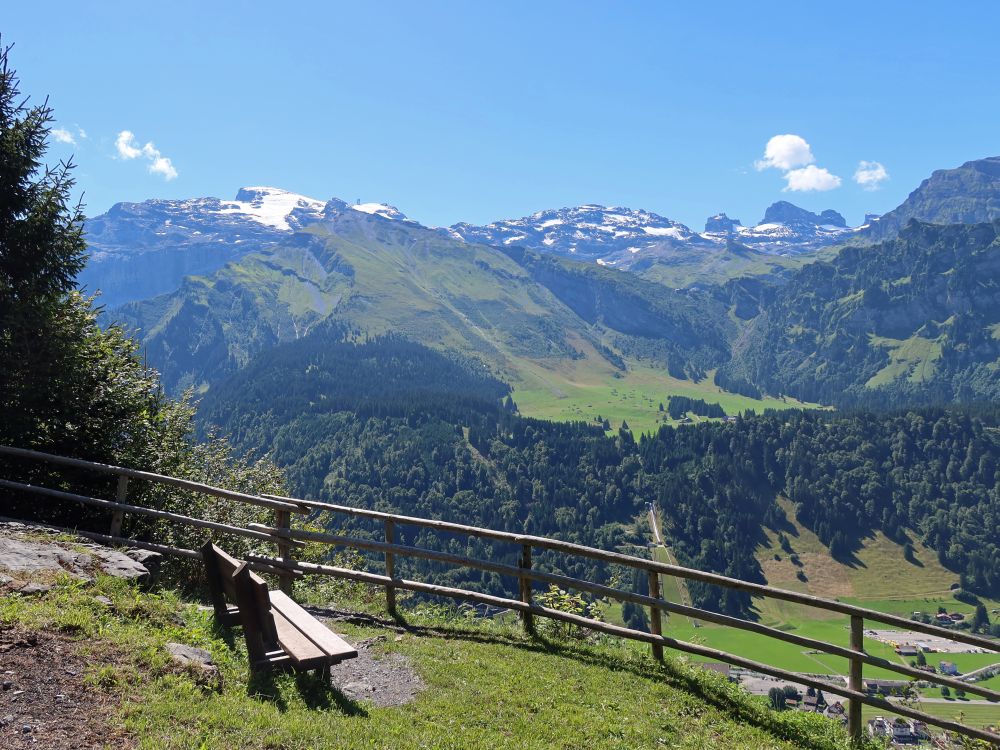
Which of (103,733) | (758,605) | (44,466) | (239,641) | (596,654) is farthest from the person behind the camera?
(758,605)

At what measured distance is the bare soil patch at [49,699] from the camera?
21.5ft

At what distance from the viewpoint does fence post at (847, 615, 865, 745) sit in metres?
11.0

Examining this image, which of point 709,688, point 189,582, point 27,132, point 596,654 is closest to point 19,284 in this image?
point 27,132

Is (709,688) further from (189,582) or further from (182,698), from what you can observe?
(189,582)

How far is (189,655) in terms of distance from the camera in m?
8.77

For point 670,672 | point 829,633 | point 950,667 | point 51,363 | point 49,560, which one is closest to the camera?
point 49,560

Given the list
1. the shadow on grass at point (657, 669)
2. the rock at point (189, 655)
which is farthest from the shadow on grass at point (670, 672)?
the rock at point (189, 655)

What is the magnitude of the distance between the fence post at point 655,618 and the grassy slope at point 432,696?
0.30m

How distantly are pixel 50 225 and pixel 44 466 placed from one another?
6.15 metres

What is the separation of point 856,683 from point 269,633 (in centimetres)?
958

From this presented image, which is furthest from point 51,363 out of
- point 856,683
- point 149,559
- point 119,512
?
point 856,683

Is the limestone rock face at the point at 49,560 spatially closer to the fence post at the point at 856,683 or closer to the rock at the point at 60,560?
the rock at the point at 60,560

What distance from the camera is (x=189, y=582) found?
551 inches

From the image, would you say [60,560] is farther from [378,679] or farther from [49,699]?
[378,679]
